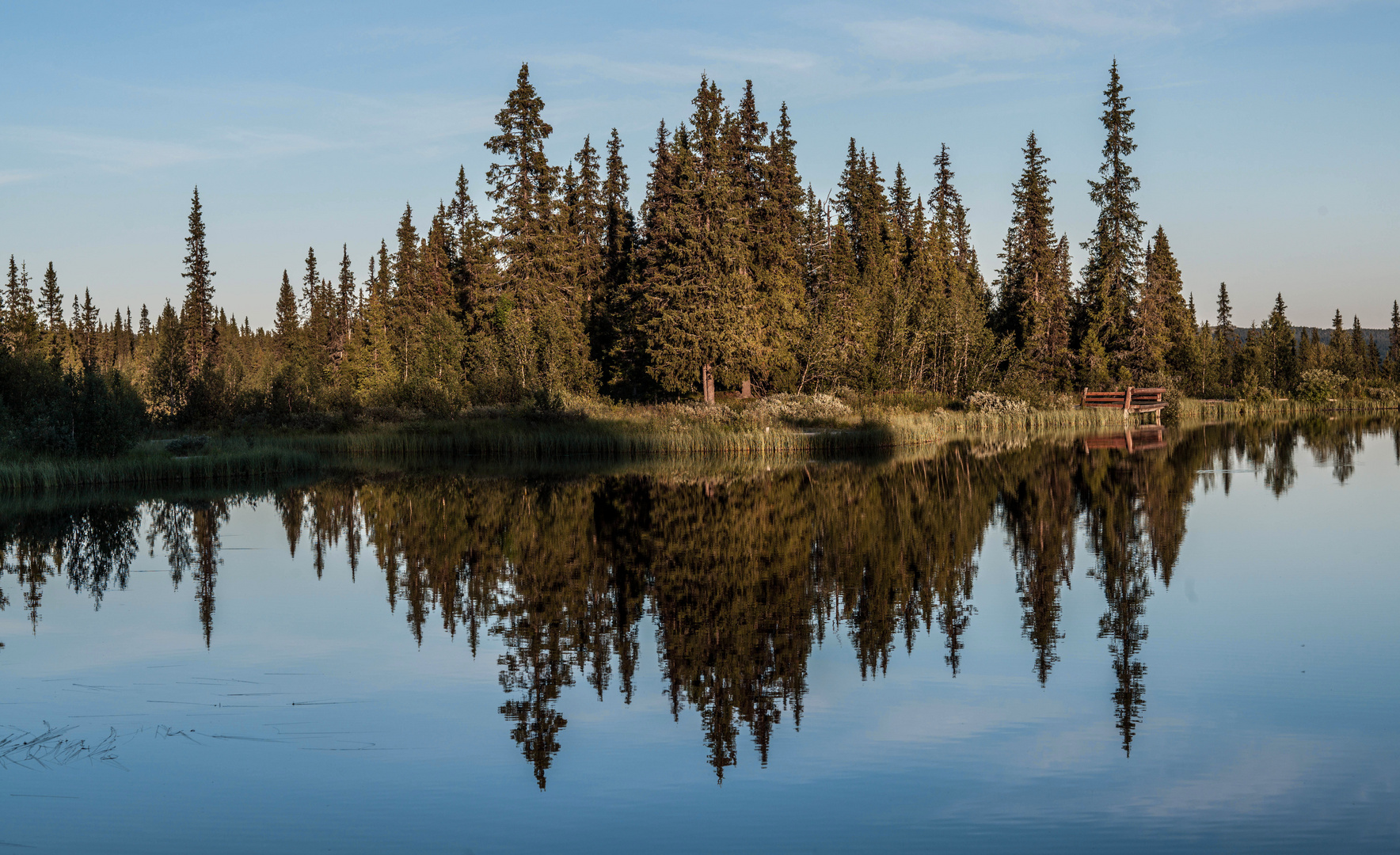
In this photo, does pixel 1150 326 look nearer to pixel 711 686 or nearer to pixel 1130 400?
pixel 1130 400

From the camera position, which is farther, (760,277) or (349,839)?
(760,277)

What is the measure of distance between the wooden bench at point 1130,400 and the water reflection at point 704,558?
24623 mm

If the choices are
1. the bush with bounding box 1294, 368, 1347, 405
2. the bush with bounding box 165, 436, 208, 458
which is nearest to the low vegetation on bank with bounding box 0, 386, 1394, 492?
the bush with bounding box 165, 436, 208, 458

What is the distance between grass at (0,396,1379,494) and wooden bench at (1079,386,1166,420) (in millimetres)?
11435

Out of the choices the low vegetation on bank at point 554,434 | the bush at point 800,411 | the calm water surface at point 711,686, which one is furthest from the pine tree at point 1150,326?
the calm water surface at point 711,686

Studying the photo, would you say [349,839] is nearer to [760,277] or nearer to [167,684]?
[167,684]

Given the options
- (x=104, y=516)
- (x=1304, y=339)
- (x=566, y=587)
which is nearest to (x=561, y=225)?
(x=104, y=516)

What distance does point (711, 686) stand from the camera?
8383mm

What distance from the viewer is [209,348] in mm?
74125

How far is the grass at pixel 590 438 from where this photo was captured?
3203 centimetres

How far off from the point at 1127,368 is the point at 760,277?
79.3 feet

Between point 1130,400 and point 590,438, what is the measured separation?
32.1 meters

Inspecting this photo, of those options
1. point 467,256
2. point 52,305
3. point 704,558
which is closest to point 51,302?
point 52,305

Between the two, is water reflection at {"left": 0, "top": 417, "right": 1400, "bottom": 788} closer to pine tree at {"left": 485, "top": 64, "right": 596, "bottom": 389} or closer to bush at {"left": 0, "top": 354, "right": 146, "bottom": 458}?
bush at {"left": 0, "top": 354, "right": 146, "bottom": 458}
